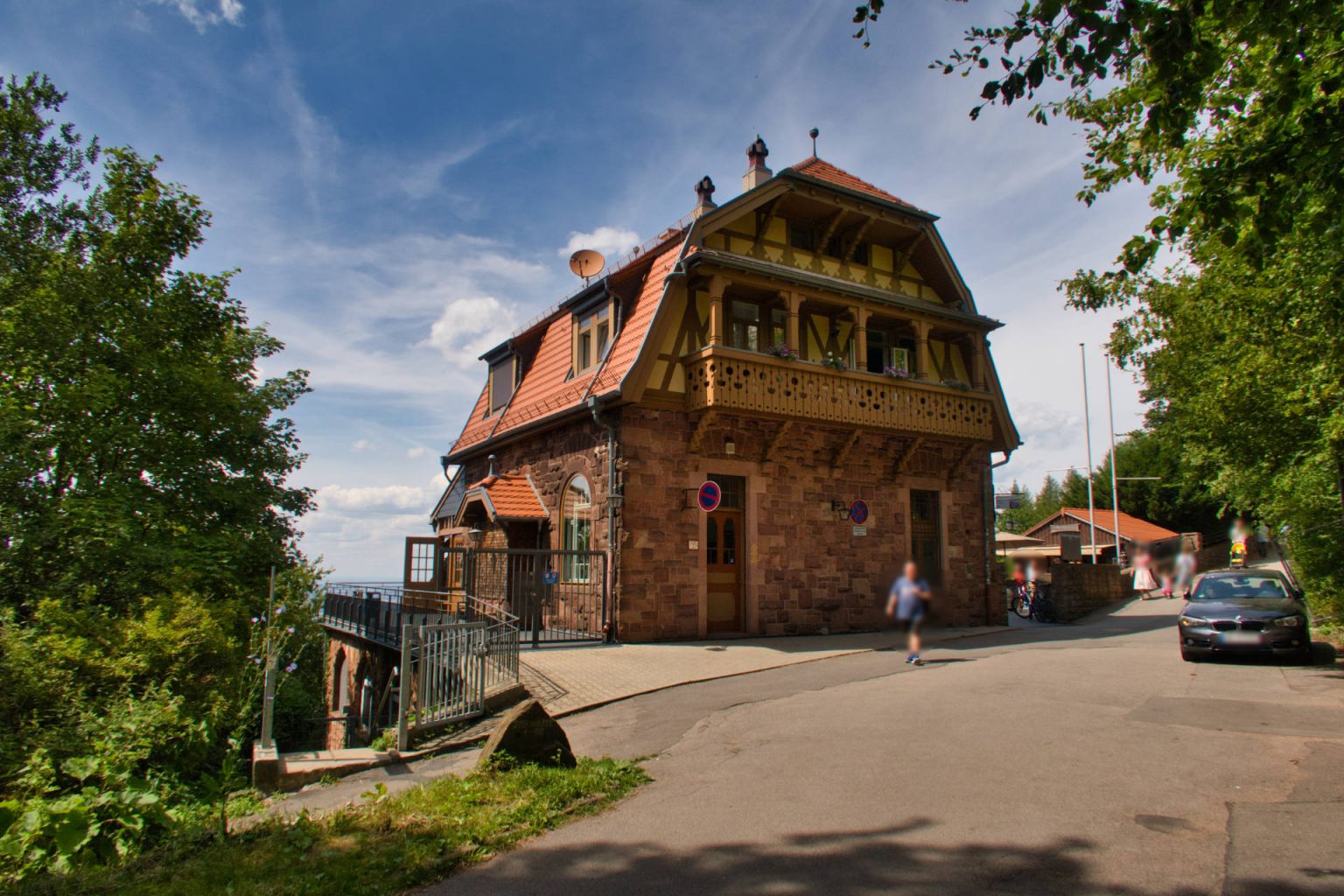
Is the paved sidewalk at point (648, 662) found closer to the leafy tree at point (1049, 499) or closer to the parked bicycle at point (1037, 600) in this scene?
the parked bicycle at point (1037, 600)

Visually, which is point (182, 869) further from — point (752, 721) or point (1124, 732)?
point (1124, 732)

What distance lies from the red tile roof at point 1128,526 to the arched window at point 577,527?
36.8 meters

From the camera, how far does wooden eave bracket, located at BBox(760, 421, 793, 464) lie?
15.9 metres

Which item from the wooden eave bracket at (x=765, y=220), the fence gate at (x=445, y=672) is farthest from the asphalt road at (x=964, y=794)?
the wooden eave bracket at (x=765, y=220)

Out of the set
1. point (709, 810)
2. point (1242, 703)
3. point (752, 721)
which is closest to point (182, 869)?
point (709, 810)

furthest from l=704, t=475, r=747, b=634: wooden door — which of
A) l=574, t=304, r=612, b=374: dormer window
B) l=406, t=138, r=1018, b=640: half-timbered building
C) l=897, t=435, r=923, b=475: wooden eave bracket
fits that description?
l=897, t=435, r=923, b=475: wooden eave bracket

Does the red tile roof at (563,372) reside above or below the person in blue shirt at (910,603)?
above

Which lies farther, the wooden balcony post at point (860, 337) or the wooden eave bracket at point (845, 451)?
the wooden balcony post at point (860, 337)

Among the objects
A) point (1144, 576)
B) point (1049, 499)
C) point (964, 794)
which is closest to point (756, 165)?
point (964, 794)

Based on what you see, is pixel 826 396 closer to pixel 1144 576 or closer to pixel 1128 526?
pixel 1144 576

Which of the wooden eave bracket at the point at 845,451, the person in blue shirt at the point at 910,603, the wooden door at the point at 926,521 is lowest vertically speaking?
the person in blue shirt at the point at 910,603

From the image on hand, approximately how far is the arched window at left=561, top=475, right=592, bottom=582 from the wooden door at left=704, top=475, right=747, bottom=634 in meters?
2.24

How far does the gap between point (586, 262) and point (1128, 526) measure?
1578 inches

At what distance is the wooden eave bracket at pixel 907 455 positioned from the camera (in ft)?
58.0
